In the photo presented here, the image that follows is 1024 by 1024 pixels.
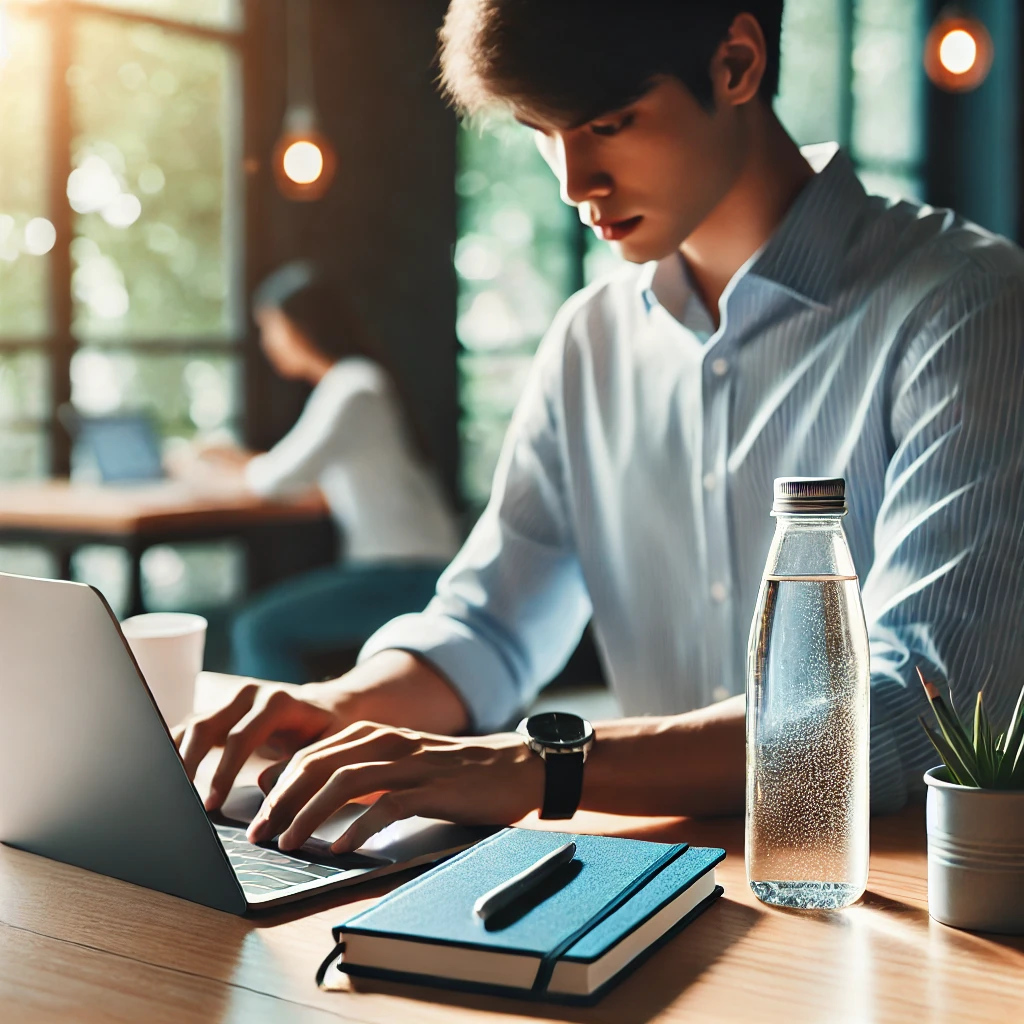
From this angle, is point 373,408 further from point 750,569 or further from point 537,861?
point 537,861

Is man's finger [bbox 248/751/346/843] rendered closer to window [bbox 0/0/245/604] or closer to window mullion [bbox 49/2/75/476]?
window [bbox 0/0/245/604]

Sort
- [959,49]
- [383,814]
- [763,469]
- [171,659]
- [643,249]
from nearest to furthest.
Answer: [383,814]
[171,659]
[643,249]
[763,469]
[959,49]

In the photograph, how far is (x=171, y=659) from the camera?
3.91ft

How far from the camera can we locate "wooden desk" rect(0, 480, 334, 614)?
347 cm

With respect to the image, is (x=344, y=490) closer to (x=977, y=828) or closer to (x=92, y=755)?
(x=92, y=755)

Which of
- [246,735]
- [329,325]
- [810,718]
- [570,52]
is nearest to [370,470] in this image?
[329,325]

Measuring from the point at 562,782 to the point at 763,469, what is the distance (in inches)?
20.7

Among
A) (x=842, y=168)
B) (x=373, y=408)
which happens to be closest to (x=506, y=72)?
(x=842, y=168)

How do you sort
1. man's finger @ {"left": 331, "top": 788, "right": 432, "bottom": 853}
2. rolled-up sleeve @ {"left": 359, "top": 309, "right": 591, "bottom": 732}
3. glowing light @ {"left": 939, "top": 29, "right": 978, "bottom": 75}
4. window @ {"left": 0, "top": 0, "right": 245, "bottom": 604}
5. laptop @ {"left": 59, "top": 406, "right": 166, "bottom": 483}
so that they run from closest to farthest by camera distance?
man's finger @ {"left": 331, "top": 788, "right": 432, "bottom": 853}
rolled-up sleeve @ {"left": 359, "top": 309, "right": 591, "bottom": 732}
laptop @ {"left": 59, "top": 406, "right": 166, "bottom": 483}
window @ {"left": 0, "top": 0, "right": 245, "bottom": 604}
glowing light @ {"left": 939, "top": 29, "right": 978, "bottom": 75}

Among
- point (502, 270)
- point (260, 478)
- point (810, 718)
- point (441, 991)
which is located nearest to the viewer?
point (441, 991)

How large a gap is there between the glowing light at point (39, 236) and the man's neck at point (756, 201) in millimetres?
→ 3581

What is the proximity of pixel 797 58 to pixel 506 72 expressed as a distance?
5.58 m

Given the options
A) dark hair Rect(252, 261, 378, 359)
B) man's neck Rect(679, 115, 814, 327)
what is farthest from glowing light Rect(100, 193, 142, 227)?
man's neck Rect(679, 115, 814, 327)

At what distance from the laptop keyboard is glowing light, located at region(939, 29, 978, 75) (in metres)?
4.59
